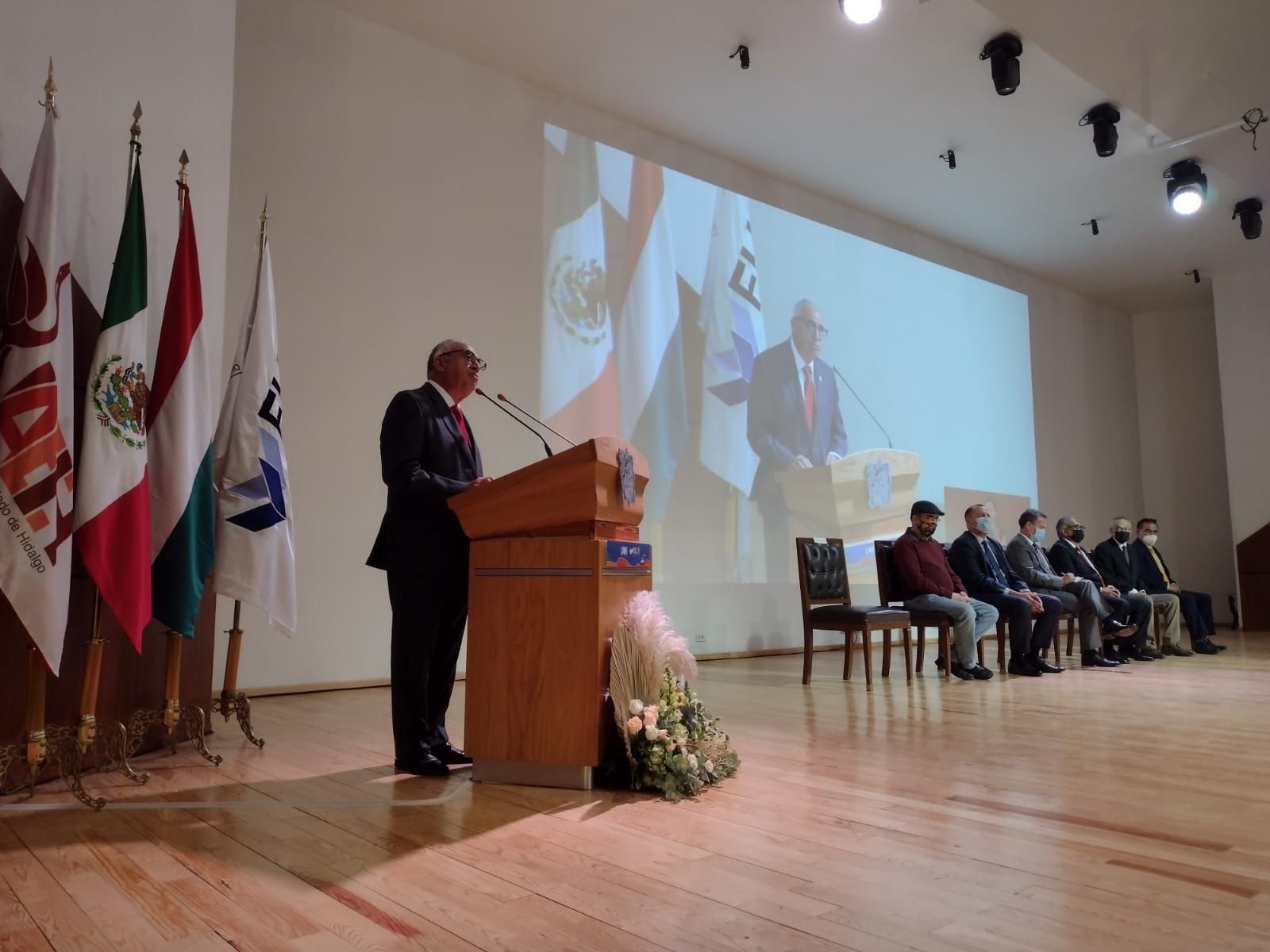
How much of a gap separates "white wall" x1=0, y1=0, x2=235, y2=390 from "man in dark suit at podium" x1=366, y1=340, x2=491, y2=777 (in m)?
1.06

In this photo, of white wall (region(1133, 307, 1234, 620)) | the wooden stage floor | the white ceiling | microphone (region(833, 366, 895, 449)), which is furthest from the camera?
white wall (region(1133, 307, 1234, 620))

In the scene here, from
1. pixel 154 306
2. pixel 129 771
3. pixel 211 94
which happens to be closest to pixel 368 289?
pixel 211 94

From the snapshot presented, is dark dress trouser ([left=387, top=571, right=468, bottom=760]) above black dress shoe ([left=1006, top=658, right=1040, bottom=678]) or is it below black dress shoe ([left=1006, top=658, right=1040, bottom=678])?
above

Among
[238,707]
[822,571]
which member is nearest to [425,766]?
[238,707]

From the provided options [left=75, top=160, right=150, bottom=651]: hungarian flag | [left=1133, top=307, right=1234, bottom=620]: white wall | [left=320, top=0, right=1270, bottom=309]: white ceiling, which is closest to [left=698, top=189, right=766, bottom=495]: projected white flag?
[left=320, top=0, right=1270, bottom=309]: white ceiling

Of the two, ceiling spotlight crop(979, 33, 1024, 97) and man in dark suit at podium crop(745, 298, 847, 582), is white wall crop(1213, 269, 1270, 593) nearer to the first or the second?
man in dark suit at podium crop(745, 298, 847, 582)

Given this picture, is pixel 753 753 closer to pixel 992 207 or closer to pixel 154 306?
pixel 154 306

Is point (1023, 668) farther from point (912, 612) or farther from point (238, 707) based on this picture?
point (238, 707)

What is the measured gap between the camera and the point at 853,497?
756 centimetres

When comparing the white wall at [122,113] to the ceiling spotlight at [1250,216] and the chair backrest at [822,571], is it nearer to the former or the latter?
the chair backrest at [822,571]

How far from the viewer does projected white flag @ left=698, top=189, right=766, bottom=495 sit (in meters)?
6.75

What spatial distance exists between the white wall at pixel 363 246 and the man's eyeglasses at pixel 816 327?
2026 millimetres

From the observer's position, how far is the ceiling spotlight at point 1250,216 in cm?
833

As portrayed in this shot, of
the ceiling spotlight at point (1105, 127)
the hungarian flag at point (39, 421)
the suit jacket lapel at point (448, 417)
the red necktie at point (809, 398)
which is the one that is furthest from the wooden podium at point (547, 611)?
the ceiling spotlight at point (1105, 127)
